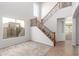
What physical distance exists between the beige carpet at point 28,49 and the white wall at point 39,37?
0.28 feet

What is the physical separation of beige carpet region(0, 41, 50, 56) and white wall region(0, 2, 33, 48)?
0.11 meters

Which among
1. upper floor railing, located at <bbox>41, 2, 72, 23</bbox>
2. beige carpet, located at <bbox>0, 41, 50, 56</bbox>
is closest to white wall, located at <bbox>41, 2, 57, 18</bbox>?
upper floor railing, located at <bbox>41, 2, 72, 23</bbox>

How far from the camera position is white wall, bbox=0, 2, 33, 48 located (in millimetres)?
1827

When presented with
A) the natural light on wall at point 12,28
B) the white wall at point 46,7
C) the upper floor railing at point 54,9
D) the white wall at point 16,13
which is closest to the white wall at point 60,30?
the upper floor railing at point 54,9

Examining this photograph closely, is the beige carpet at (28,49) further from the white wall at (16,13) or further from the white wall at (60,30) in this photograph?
the white wall at (60,30)

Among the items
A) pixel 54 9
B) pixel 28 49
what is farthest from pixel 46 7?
pixel 28 49

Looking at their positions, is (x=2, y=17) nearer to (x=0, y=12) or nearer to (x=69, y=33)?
(x=0, y=12)

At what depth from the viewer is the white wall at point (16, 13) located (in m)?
1.83

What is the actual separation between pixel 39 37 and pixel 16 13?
63 cm

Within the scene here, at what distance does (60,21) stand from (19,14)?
79cm

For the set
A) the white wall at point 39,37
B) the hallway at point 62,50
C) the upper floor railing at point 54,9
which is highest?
the upper floor railing at point 54,9

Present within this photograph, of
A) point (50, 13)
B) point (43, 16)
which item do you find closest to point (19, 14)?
point (43, 16)

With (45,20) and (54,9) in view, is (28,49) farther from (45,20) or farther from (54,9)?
(54,9)

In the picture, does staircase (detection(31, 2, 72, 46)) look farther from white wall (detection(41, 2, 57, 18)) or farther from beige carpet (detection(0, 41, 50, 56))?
beige carpet (detection(0, 41, 50, 56))
